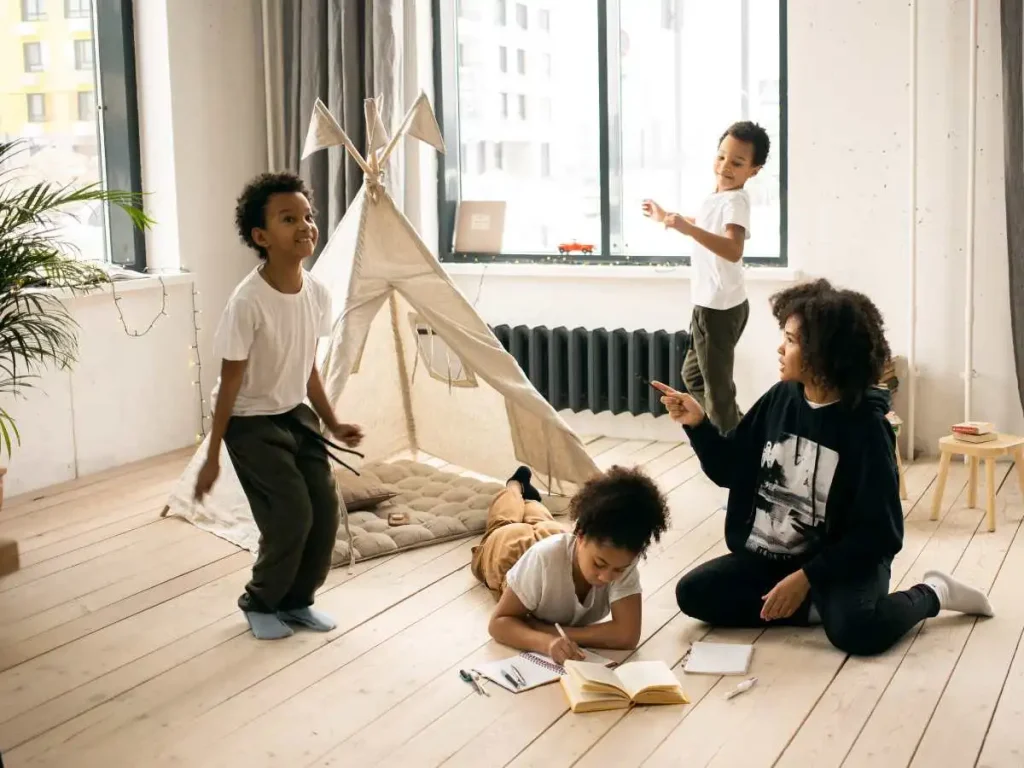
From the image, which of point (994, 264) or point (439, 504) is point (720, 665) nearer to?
point (439, 504)

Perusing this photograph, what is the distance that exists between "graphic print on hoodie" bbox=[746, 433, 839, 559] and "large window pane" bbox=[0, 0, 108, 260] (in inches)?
109

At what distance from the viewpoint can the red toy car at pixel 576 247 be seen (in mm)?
5070

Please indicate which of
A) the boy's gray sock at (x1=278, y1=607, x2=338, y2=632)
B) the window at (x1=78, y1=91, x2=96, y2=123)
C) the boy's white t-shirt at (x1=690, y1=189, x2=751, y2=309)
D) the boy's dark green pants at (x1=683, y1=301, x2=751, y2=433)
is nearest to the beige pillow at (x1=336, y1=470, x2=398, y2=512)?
the boy's gray sock at (x1=278, y1=607, x2=338, y2=632)

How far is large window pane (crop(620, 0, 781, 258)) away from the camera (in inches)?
188

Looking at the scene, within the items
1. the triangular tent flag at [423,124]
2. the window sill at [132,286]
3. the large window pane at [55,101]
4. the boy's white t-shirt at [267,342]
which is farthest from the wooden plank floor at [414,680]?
the large window pane at [55,101]

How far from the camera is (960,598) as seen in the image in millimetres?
2844

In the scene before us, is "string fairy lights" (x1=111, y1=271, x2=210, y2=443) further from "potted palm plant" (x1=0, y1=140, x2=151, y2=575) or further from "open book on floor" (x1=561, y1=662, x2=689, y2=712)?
"open book on floor" (x1=561, y1=662, x2=689, y2=712)

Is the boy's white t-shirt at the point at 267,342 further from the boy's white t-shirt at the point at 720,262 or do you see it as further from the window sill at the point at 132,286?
the window sill at the point at 132,286

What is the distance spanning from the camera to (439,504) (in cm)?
379

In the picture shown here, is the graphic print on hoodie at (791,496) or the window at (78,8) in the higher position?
the window at (78,8)

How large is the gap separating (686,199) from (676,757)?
3148 millimetres

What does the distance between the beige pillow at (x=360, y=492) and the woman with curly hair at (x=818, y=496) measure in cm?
123

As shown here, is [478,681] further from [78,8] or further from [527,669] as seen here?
[78,8]

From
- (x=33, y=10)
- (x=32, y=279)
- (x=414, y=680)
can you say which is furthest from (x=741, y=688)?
(x=33, y=10)
